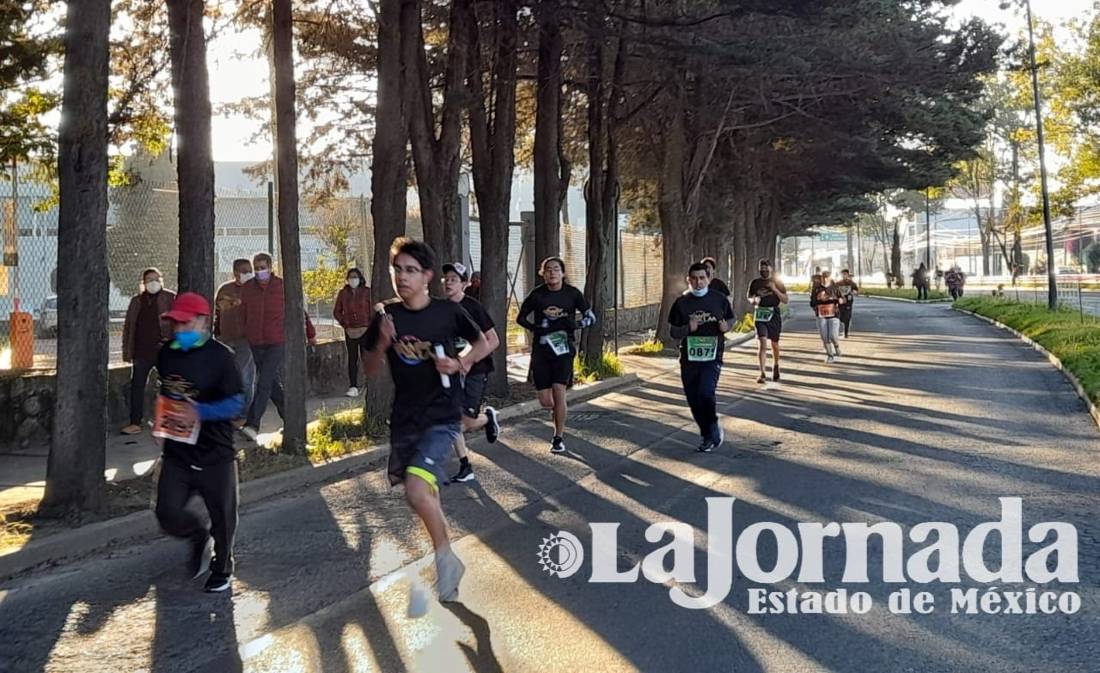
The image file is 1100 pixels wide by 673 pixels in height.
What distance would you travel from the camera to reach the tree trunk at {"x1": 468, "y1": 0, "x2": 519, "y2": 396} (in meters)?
15.5

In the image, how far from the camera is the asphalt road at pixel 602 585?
5.09 m

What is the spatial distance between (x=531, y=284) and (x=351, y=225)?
532 cm

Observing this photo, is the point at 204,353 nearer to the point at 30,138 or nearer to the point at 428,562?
→ the point at 428,562

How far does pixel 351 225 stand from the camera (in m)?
19.0

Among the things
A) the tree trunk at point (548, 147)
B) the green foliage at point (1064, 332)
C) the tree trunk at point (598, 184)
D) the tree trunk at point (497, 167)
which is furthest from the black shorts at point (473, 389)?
the tree trunk at point (598, 184)

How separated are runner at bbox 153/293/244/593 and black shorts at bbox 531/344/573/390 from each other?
494 centimetres

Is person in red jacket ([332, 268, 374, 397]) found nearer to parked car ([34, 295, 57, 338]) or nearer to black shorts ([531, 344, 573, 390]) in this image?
parked car ([34, 295, 57, 338])

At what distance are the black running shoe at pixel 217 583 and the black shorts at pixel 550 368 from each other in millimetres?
5048

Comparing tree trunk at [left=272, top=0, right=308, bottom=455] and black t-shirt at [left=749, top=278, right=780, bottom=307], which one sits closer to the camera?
tree trunk at [left=272, top=0, right=308, bottom=455]

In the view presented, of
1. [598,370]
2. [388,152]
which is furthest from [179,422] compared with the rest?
[598,370]

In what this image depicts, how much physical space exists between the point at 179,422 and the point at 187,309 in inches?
24.5

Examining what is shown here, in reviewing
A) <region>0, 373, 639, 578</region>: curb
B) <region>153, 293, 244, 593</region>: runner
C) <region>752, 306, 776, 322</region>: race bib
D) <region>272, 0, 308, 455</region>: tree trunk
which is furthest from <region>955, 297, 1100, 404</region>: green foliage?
<region>153, 293, 244, 593</region>: runner

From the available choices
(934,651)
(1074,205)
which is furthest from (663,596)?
(1074,205)

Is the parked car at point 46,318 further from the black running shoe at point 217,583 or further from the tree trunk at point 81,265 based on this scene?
the black running shoe at point 217,583
